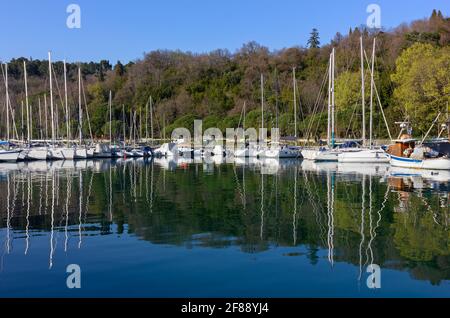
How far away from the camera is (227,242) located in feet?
43.1

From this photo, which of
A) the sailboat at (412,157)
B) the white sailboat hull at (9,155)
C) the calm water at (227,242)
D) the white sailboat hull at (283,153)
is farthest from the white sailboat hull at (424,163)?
the white sailboat hull at (9,155)

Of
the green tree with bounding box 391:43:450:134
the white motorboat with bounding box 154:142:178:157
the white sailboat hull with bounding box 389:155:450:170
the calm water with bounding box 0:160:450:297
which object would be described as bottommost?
the calm water with bounding box 0:160:450:297

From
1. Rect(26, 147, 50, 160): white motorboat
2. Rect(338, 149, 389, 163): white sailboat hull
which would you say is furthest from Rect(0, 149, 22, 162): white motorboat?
Rect(338, 149, 389, 163): white sailboat hull

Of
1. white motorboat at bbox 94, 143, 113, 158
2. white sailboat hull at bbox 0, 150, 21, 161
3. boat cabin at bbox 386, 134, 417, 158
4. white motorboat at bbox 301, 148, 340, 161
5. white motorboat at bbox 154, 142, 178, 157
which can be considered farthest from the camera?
white motorboat at bbox 154, 142, 178, 157

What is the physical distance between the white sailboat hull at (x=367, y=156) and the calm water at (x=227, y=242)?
18.6 metres

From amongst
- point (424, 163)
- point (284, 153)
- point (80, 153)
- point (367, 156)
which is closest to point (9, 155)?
point (80, 153)

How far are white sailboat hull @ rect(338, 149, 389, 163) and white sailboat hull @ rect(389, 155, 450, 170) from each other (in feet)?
15.9

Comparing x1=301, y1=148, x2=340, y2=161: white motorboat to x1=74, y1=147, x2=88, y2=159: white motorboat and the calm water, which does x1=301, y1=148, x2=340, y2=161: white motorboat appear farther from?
x1=74, y1=147, x2=88, y2=159: white motorboat

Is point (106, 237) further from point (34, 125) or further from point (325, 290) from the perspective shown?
point (34, 125)

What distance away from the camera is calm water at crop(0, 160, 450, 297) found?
31.6 ft

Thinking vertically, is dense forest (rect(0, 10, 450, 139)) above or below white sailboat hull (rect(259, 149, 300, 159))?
above

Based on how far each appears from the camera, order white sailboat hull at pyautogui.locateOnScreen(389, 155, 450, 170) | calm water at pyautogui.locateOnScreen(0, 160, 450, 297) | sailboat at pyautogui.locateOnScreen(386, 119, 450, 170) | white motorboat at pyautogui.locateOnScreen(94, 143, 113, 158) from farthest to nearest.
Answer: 1. white motorboat at pyautogui.locateOnScreen(94, 143, 113, 158)
2. sailboat at pyautogui.locateOnScreen(386, 119, 450, 170)
3. white sailboat hull at pyautogui.locateOnScreen(389, 155, 450, 170)
4. calm water at pyautogui.locateOnScreen(0, 160, 450, 297)

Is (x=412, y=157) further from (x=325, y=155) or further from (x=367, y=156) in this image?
(x=325, y=155)
